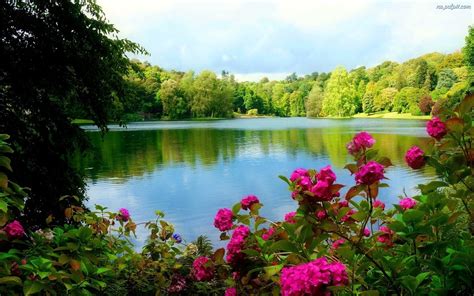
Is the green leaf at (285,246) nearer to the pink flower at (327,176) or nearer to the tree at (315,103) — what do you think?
the pink flower at (327,176)

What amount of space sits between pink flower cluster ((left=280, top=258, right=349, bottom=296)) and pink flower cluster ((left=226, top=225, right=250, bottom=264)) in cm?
76

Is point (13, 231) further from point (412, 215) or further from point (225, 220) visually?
point (412, 215)

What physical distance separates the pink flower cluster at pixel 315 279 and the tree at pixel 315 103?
78.6 metres

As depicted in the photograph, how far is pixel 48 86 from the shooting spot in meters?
6.39

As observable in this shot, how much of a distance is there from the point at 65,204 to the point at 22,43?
87.0 inches

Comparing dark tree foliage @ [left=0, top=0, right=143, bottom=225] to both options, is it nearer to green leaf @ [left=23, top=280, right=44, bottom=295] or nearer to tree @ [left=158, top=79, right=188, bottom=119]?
green leaf @ [left=23, top=280, right=44, bottom=295]

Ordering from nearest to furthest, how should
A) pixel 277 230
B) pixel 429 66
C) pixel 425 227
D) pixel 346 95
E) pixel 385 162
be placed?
pixel 425 227, pixel 385 162, pixel 277 230, pixel 429 66, pixel 346 95

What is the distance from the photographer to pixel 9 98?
6.30 metres

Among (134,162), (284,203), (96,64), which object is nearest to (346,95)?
(134,162)

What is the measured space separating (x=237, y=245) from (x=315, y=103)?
78886mm

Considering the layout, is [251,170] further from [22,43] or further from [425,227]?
[425,227]

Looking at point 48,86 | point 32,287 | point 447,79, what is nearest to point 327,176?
point 32,287

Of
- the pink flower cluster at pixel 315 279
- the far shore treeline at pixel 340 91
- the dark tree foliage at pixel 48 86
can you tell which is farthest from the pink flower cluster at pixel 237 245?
the far shore treeline at pixel 340 91

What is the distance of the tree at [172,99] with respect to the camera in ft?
208
